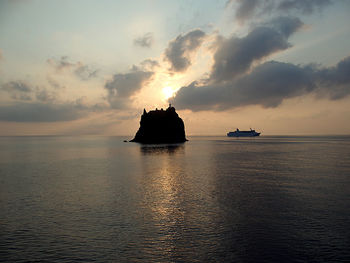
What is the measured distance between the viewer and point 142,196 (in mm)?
31781

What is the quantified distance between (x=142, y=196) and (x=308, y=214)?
19.2 m

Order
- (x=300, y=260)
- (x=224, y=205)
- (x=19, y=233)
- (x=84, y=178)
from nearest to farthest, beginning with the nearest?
(x=300, y=260) < (x=19, y=233) < (x=224, y=205) < (x=84, y=178)

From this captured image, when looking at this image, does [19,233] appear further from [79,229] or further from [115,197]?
[115,197]

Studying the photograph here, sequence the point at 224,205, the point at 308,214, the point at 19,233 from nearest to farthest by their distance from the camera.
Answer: the point at 19,233 < the point at 308,214 < the point at 224,205

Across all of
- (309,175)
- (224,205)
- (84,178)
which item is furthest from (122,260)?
(309,175)

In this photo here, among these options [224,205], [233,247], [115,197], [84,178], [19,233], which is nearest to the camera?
[233,247]

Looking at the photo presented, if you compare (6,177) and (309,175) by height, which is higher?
(6,177)

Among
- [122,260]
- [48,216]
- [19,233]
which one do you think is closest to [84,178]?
[48,216]

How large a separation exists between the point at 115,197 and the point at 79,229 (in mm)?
10714

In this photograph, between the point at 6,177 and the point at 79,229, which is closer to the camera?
the point at 79,229

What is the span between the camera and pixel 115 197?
31250mm

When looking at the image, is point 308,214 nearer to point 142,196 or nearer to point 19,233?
point 142,196

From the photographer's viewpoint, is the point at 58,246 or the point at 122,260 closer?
the point at 122,260

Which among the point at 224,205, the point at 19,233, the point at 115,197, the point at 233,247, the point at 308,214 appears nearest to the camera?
the point at 233,247
